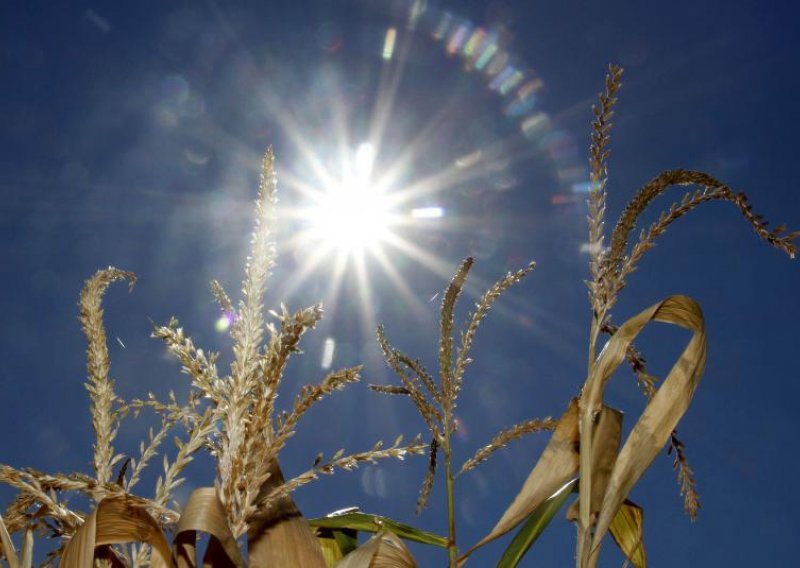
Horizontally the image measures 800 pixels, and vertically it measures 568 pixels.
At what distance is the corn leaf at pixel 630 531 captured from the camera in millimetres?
2045

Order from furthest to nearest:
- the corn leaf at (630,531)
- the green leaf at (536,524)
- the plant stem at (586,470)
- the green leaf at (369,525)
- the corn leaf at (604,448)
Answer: the green leaf at (369,525)
the corn leaf at (630,531)
the green leaf at (536,524)
the corn leaf at (604,448)
the plant stem at (586,470)

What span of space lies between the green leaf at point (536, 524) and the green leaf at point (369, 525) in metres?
0.31

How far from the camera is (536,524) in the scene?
188 centimetres

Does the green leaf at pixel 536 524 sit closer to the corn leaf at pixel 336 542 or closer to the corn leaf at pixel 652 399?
the corn leaf at pixel 652 399

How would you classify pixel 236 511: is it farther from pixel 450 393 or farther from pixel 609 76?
pixel 609 76

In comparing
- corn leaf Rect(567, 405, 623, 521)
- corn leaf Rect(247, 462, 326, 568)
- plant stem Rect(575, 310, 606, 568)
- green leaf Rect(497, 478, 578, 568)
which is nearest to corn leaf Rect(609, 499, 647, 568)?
green leaf Rect(497, 478, 578, 568)

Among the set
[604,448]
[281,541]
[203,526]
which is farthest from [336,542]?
[203,526]

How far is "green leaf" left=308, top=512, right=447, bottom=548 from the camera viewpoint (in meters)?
2.16

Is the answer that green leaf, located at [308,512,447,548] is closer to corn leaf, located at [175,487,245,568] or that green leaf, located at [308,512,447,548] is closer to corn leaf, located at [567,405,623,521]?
corn leaf, located at [567,405,623,521]

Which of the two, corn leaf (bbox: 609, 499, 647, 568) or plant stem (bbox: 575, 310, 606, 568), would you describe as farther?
corn leaf (bbox: 609, 499, 647, 568)

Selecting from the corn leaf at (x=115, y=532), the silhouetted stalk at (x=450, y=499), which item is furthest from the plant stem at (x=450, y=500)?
the corn leaf at (x=115, y=532)

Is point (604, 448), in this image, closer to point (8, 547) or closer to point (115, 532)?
point (115, 532)

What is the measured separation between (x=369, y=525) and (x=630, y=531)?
0.83 metres

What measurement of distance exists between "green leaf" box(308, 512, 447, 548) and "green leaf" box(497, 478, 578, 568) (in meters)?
0.31
